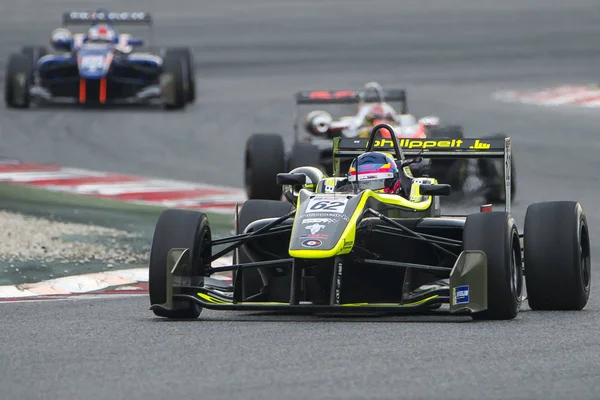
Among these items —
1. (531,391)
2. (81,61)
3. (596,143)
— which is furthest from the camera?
(81,61)

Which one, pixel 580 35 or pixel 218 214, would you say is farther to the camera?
pixel 580 35

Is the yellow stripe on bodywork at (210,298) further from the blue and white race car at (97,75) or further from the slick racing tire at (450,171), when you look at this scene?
the blue and white race car at (97,75)

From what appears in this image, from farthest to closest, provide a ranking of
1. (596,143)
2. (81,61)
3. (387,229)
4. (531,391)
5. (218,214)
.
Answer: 1. (81,61)
2. (596,143)
3. (218,214)
4. (387,229)
5. (531,391)

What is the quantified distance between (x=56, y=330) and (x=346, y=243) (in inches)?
73.3

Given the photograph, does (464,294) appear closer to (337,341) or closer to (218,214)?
(337,341)

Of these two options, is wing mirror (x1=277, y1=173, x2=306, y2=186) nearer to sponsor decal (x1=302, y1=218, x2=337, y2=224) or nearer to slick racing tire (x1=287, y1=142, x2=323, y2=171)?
sponsor decal (x1=302, y1=218, x2=337, y2=224)

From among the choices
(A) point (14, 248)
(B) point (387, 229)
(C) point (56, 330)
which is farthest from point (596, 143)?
(C) point (56, 330)

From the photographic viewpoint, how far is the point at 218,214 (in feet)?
57.8

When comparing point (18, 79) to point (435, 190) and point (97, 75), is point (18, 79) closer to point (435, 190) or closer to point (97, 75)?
point (97, 75)

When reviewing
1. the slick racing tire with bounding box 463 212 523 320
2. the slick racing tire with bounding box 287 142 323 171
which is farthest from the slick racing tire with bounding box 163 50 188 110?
the slick racing tire with bounding box 463 212 523 320

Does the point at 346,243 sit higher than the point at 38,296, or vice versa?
the point at 346,243

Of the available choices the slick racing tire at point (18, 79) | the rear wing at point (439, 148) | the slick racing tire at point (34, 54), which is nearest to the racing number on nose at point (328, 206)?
the rear wing at point (439, 148)

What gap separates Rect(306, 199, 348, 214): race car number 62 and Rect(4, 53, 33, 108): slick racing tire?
1635 cm

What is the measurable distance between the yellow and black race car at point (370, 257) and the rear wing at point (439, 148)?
0.68m
